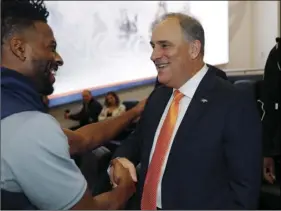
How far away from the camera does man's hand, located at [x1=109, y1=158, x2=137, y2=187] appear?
1350 millimetres

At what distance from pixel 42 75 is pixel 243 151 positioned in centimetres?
74

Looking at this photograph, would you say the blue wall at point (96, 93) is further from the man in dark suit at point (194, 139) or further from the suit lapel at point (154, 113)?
the man in dark suit at point (194, 139)

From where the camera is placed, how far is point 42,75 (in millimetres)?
947

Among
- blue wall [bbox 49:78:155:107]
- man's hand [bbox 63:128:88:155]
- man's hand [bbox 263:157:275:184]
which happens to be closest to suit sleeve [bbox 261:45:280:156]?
man's hand [bbox 263:157:275:184]

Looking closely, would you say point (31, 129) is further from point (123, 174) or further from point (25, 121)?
point (123, 174)

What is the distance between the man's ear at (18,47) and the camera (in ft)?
2.97

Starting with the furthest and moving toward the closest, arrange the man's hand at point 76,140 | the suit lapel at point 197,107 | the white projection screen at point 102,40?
the white projection screen at point 102,40 < the suit lapel at point 197,107 < the man's hand at point 76,140

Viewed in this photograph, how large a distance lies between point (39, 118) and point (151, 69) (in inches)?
190

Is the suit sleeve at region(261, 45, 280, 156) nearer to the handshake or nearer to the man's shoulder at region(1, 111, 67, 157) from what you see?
the handshake

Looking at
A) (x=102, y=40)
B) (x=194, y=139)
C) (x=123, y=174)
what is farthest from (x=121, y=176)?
(x=102, y=40)

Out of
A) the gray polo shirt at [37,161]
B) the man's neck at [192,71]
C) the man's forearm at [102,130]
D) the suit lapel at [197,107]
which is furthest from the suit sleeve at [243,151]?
the gray polo shirt at [37,161]

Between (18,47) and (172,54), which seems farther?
(172,54)

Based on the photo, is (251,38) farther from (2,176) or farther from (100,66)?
(2,176)

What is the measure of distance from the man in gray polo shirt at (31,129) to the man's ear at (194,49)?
2.09 feet
